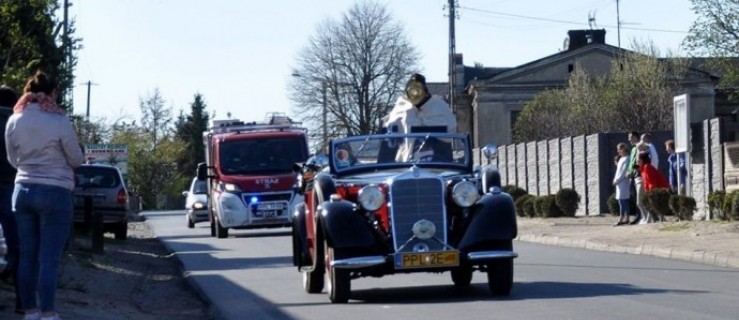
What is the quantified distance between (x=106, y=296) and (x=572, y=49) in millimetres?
59794

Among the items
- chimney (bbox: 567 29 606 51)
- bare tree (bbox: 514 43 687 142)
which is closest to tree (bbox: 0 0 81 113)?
bare tree (bbox: 514 43 687 142)

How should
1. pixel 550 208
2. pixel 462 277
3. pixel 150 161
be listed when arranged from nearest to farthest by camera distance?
pixel 462 277 → pixel 550 208 → pixel 150 161

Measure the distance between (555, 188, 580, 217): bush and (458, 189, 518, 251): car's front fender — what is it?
70.2 feet

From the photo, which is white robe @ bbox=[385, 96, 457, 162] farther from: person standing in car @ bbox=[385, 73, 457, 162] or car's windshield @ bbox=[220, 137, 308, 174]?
car's windshield @ bbox=[220, 137, 308, 174]

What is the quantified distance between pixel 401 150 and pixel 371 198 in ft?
5.48

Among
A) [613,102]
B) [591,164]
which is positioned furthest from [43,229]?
[613,102]

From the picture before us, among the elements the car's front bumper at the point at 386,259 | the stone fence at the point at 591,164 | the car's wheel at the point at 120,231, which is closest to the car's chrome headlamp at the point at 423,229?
the car's front bumper at the point at 386,259

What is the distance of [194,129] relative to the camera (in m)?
123

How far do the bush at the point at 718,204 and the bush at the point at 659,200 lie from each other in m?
0.78

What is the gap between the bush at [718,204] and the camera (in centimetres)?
2547

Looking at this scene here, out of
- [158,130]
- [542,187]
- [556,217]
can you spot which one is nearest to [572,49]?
[542,187]

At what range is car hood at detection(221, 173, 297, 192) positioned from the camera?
104 feet

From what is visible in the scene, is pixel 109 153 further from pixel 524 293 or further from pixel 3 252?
pixel 3 252

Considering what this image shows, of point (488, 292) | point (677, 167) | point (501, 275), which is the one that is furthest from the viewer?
point (677, 167)
